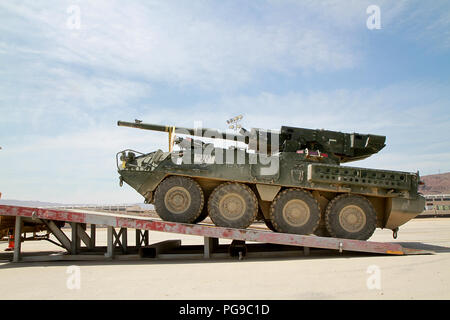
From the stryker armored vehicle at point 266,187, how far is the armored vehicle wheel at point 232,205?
0.03 meters

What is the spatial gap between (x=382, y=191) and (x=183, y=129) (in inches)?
272

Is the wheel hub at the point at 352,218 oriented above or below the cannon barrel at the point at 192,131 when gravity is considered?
below

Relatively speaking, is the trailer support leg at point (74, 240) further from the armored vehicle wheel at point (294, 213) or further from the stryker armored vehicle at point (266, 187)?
the armored vehicle wheel at point (294, 213)

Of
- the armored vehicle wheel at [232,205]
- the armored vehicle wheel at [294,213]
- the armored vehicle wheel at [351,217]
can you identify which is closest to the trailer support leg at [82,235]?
the armored vehicle wheel at [232,205]

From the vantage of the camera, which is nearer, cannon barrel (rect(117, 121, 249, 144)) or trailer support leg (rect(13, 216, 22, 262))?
trailer support leg (rect(13, 216, 22, 262))

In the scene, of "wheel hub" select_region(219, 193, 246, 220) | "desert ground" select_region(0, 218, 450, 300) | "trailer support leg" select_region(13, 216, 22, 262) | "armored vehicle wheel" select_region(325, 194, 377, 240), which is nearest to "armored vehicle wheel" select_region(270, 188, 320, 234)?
"armored vehicle wheel" select_region(325, 194, 377, 240)

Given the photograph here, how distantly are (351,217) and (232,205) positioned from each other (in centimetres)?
383


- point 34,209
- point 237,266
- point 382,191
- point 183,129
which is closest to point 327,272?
point 237,266

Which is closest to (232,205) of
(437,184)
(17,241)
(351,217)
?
(351,217)

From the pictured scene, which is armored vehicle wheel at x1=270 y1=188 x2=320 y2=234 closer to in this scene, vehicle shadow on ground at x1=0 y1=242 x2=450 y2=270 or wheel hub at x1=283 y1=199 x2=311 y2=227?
wheel hub at x1=283 y1=199 x2=311 y2=227

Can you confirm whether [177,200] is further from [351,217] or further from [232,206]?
[351,217]

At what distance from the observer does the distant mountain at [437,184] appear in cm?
11294

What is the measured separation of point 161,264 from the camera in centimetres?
927

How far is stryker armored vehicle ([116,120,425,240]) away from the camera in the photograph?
1082 cm
